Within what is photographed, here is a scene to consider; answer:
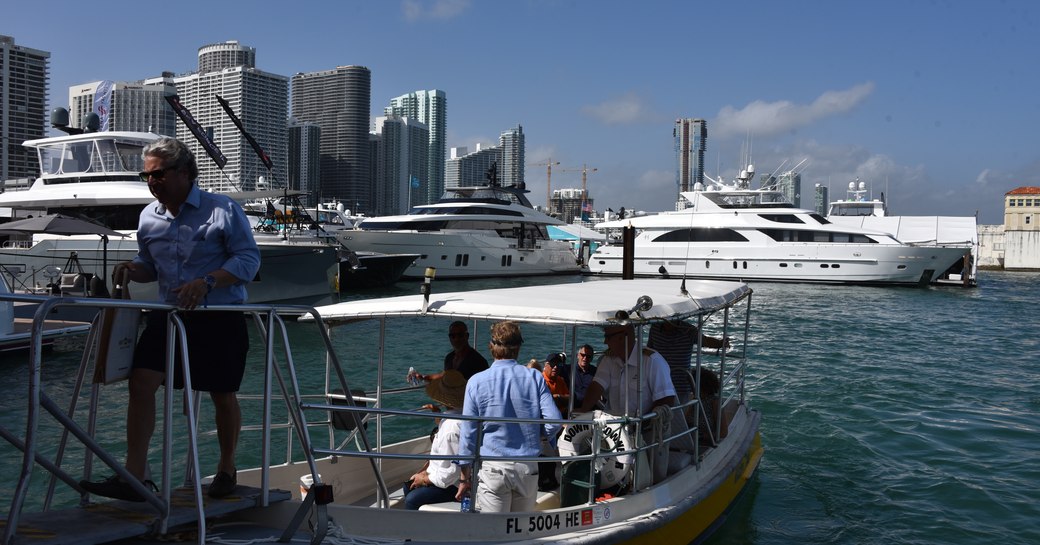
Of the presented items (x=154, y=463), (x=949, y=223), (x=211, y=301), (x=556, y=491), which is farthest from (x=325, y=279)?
(x=949, y=223)

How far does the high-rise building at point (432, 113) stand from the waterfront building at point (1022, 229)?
10762 cm

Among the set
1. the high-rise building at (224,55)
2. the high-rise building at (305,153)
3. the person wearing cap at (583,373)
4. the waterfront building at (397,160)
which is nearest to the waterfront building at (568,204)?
the waterfront building at (397,160)

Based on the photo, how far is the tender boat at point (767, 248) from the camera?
41.8 meters

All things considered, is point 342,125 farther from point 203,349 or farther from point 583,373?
point 203,349

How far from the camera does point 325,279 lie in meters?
23.8

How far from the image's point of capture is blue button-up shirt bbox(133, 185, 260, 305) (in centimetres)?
380

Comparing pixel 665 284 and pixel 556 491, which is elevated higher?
pixel 665 284

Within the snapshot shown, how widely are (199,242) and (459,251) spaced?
132 ft

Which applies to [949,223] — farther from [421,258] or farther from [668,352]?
[668,352]

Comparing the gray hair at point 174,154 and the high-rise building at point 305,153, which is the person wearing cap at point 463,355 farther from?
the high-rise building at point 305,153

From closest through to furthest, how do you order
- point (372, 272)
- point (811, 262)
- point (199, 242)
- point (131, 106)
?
point (199, 242) < point (372, 272) < point (811, 262) < point (131, 106)

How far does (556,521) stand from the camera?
509 cm

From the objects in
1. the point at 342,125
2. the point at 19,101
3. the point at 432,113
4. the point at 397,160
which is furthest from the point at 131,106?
the point at 432,113

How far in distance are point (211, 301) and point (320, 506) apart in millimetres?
1122
